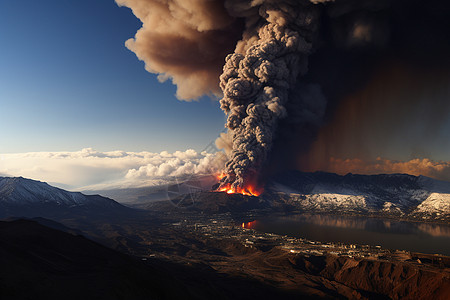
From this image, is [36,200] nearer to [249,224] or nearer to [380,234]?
[249,224]

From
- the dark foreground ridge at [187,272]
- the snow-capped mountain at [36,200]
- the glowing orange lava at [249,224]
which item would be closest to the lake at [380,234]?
the glowing orange lava at [249,224]

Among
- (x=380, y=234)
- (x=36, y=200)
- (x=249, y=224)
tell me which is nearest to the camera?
(x=380, y=234)

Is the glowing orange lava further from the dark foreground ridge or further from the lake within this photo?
the dark foreground ridge

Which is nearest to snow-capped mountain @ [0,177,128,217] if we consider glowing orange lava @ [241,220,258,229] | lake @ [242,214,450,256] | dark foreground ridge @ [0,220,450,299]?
dark foreground ridge @ [0,220,450,299]

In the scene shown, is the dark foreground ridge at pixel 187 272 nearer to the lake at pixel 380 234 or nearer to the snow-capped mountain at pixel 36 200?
the lake at pixel 380 234

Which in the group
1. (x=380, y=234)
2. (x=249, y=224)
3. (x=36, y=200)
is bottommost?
(x=249, y=224)

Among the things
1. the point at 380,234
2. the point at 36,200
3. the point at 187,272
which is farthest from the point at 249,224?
the point at 36,200

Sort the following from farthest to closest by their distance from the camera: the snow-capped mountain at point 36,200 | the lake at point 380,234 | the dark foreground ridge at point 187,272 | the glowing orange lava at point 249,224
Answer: the glowing orange lava at point 249,224 < the snow-capped mountain at point 36,200 < the lake at point 380,234 < the dark foreground ridge at point 187,272

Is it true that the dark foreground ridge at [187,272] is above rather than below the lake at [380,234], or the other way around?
above

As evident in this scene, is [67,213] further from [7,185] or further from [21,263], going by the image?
[21,263]
